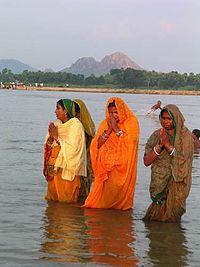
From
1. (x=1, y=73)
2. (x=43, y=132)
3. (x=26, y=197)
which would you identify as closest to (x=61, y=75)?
(x=1, y=73)

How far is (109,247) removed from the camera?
6.79 metres

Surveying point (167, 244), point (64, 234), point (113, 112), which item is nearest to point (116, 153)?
point (113, 112)

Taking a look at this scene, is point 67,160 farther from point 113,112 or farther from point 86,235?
point 86,235

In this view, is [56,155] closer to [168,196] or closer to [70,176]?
[70,176]

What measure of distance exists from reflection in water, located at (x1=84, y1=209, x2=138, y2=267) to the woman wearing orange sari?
296 mm

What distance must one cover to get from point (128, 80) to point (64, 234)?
440 ft

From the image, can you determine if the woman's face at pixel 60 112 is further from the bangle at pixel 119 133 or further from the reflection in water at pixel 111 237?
the reflection in water at pixel 111 237

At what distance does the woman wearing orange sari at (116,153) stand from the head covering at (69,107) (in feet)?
1.94

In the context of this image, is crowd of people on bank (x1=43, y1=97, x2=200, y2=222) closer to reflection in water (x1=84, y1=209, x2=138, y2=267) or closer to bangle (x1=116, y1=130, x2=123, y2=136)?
bangle (x1=116, y1=130, x2=123, y2=136)

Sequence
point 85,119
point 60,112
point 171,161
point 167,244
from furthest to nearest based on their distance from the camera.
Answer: point 85,119
point 60,112
point 171,161
point 167,244

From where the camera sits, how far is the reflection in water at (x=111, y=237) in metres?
6.39

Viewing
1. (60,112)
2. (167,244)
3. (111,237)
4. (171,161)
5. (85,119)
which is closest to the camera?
(167,244)

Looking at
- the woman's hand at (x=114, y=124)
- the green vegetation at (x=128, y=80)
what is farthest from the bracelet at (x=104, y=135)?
the green vegetation at (x=128, y=80)

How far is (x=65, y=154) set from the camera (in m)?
→ 8.61
